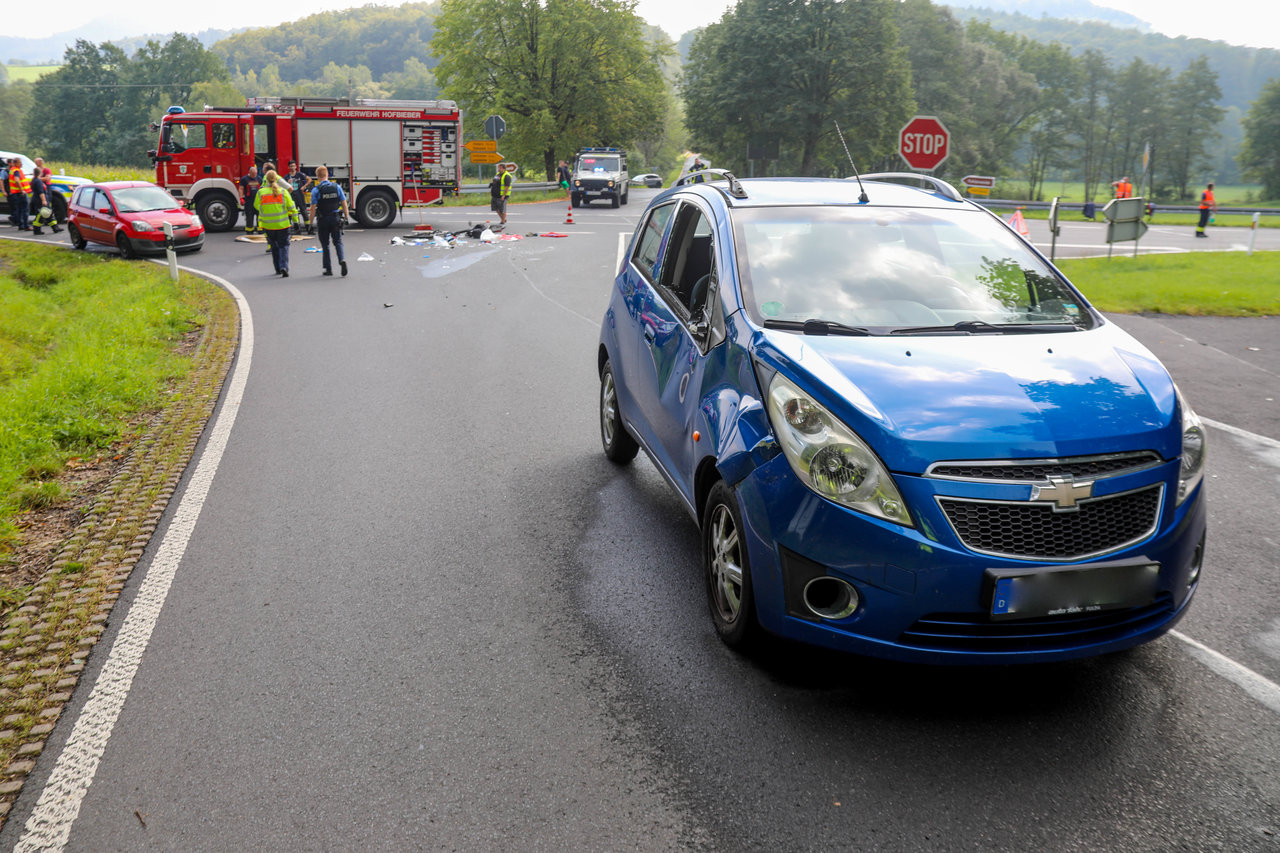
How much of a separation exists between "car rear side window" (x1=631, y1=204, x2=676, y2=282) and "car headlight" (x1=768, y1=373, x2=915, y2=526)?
2292 millimetres

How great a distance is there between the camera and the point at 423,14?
16625cm

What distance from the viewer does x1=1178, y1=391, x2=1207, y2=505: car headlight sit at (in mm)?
3422

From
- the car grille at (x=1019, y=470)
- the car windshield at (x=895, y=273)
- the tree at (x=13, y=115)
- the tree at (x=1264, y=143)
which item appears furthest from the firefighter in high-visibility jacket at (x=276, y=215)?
the tree at (x=13, y=115)

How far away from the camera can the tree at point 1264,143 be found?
78625 mm

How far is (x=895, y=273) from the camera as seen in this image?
4.54m

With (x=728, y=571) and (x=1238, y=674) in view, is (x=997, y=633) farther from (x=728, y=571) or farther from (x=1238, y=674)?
(x=1238, y=674)

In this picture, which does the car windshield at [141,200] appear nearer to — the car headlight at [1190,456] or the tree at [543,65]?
the car headlight at [1190,456]

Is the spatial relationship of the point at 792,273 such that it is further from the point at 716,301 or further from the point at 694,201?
the point at 694,201

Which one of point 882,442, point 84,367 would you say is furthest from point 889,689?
point 84,367

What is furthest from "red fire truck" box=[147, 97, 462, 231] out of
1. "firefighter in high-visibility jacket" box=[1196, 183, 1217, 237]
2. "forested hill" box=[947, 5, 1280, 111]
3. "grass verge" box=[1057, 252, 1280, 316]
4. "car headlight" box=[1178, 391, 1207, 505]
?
"forested hill" box=[947, 5, 1280, 111]

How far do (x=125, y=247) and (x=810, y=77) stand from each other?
46.8 metres

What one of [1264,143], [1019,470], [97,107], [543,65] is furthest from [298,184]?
[97,107]

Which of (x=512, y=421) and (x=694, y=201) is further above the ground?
(x=694, y=201)

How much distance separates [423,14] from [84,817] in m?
181
